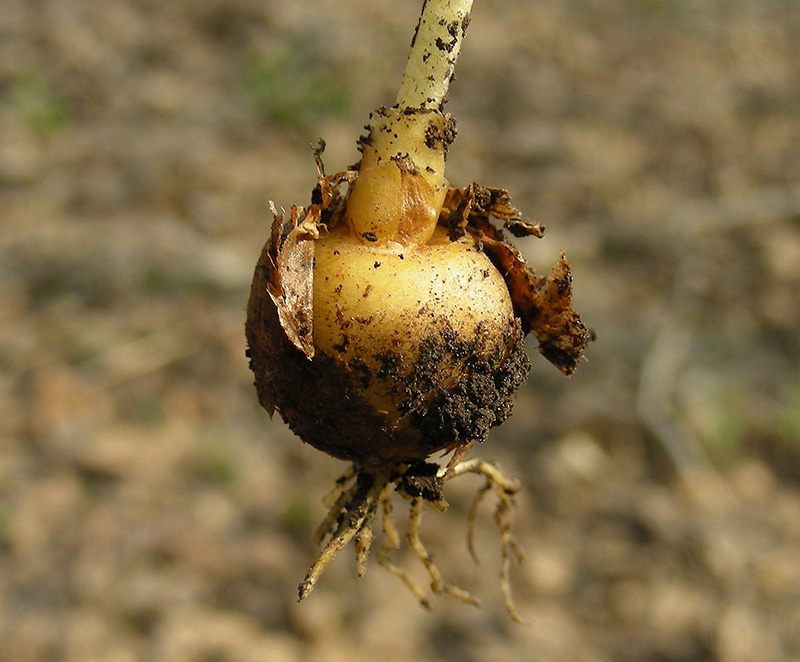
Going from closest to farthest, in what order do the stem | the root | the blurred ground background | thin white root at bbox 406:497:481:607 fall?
the stem, the root, thin white root at bbox 406:497:481:607, the blurred ground background

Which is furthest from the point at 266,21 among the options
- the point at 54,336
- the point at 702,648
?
the point at 702,648

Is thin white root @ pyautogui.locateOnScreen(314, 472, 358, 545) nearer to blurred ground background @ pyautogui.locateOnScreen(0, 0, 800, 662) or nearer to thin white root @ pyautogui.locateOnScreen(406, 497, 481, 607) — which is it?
thin white root @ pyautogui.locateOnScreen(406, 497, 481, 607)

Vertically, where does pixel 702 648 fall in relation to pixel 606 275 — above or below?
below

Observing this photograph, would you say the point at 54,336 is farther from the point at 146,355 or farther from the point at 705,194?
the point at 705,194

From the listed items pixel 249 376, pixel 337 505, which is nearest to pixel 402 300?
pixel 337 505

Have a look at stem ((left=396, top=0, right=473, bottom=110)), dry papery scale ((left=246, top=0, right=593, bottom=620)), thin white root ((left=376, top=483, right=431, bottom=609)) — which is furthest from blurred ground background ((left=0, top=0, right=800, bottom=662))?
stem ((left=396, top=0, right=473, bottom=110))

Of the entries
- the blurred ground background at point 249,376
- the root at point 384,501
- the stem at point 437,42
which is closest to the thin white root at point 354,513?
the root at point 384,501
